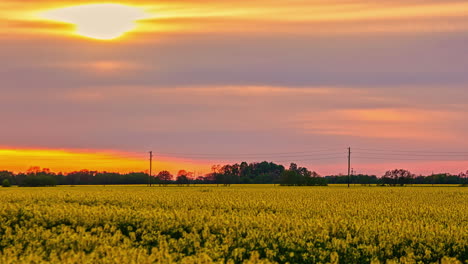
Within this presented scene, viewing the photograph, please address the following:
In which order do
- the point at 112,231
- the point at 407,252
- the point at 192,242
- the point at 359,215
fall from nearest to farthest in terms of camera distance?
the point at 407,252
the point at 192,242
the point at 112,231
the point at 359,215

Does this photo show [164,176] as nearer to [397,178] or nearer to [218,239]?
[397,178]

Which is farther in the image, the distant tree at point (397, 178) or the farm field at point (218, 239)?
the distant tree at point (397, 178)

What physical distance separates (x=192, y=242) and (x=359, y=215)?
13.3 metres

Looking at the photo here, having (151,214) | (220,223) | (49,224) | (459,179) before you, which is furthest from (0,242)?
(459,179)

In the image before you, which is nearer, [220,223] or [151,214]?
[220,223]

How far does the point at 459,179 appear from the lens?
576 feet

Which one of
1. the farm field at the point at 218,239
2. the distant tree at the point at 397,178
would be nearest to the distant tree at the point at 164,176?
the distant tree at the point at 397,178

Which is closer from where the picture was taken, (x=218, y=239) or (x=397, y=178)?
(x=218, y=239)

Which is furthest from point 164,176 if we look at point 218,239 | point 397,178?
point 218,239

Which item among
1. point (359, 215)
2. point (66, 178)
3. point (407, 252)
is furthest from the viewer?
point (66, 178)

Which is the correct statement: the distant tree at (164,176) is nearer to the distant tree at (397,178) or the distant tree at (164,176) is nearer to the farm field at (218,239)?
the distant tree at (397,178)

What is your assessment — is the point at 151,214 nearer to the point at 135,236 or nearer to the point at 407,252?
the point at 135,236

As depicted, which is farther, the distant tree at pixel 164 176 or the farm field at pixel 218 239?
the distant tree at pixel 164 176

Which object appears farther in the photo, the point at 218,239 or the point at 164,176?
the point at 164,176
